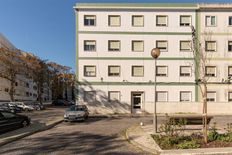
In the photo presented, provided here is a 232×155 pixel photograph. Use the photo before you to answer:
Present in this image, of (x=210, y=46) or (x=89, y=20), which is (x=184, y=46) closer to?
(x=210, y=46)

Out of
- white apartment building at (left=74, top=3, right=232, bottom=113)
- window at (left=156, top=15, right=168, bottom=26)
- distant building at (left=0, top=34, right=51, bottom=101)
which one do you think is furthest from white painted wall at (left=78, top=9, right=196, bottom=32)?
distant building at (left=0, top=34, right=51, bottom=101)

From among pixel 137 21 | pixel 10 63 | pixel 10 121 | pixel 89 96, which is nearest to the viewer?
pixel 10 121

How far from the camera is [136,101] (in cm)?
3117

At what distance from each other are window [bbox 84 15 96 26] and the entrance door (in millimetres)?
9864

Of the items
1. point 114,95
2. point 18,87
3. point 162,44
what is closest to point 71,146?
point 114,95

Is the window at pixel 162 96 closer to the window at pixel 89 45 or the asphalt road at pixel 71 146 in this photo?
the window at pixel 89 45

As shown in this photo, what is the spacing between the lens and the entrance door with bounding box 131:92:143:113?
3108cm

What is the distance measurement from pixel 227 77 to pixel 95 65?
16.1 meters

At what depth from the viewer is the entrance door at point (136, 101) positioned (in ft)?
102

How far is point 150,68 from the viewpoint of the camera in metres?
31.0

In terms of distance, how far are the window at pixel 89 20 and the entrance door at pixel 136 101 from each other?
9864 millimetres

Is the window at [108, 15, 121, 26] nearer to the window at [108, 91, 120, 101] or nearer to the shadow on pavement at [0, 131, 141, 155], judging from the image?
the window at [108, 91, 120, 101]

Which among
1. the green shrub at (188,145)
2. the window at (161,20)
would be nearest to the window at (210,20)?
the window at (161,20)

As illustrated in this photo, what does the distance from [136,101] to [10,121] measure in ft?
59.2
